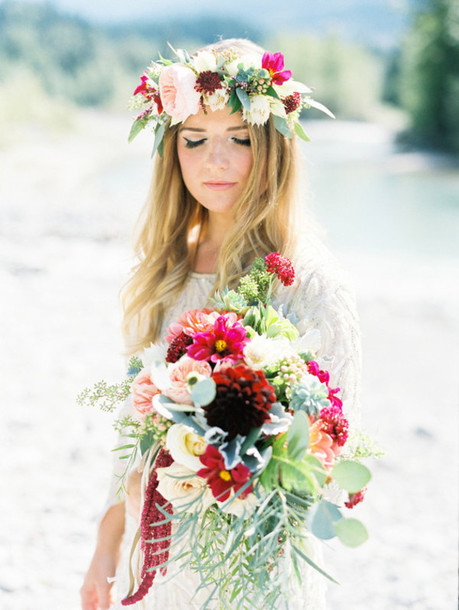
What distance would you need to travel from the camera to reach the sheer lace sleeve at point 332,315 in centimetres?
166

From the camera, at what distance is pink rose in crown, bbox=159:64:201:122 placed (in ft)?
5.98

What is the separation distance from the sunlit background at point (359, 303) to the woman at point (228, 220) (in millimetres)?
207

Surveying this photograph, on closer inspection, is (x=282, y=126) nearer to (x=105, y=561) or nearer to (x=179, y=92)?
(x=179, y=92)

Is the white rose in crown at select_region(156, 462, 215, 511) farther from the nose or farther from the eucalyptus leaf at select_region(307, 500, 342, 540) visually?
the nose

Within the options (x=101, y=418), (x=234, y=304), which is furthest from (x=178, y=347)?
(x=101, y=418)

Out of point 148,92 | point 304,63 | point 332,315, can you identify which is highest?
point 148,92

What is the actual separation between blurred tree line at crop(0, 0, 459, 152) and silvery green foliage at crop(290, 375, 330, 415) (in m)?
29.1

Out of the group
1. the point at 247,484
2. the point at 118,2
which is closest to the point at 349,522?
the point at 247,484

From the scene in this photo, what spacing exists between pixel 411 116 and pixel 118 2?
3741 centimetres

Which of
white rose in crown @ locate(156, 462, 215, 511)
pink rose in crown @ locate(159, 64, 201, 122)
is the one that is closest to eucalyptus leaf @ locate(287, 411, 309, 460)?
white rose in crown @ locate(156, 462, 215, 511)

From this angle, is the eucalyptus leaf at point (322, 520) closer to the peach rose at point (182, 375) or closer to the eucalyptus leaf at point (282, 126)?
the peach rose at point (182, 375)

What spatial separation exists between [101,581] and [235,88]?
4.84ft

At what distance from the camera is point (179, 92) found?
1.83m

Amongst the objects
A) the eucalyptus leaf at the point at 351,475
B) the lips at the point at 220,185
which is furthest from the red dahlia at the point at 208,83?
the eucalyptus leaf at the point at 351,475
